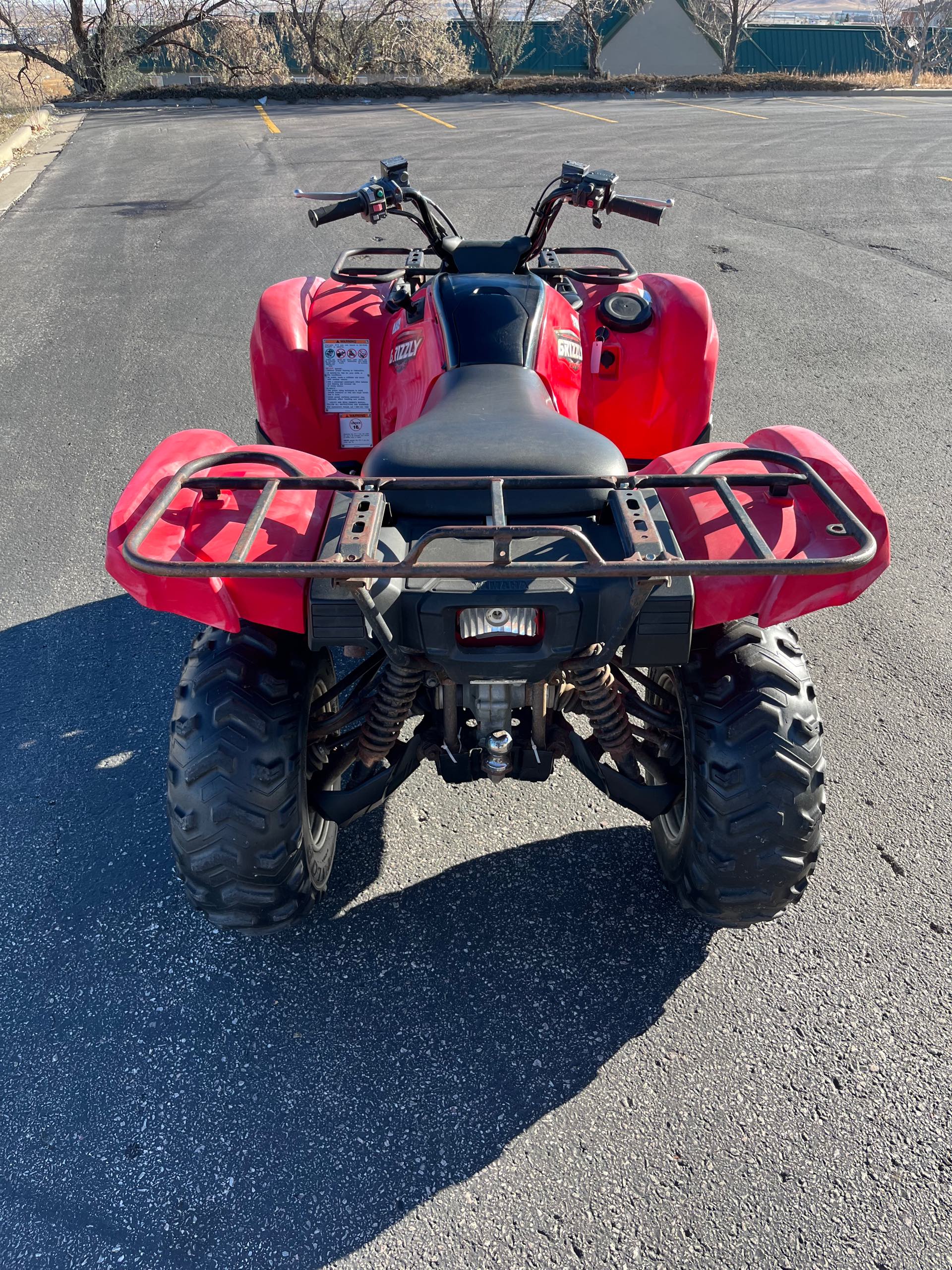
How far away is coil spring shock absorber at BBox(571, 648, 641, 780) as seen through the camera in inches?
82.0

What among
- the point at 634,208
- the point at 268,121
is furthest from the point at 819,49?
the point at 634,208

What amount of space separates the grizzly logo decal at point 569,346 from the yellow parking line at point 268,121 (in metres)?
14.3

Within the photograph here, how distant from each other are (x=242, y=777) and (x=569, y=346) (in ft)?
5.70

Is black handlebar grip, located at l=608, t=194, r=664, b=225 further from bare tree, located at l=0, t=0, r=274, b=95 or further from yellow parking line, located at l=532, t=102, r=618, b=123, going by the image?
bare tree, located at l=0, t=0, r=274, b=95

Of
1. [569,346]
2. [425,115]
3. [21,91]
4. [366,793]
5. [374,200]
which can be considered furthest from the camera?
[21,91]

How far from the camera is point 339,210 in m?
3.42

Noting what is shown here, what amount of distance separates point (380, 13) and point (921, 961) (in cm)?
2583

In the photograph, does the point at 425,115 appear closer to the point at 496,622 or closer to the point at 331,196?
the point at 331,196

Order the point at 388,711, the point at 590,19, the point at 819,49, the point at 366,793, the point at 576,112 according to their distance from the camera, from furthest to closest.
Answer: the point at 819,49, the point at 590,19, the point at 576,112, the point at 366,793, the point at 388,711

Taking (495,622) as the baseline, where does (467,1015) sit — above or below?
below

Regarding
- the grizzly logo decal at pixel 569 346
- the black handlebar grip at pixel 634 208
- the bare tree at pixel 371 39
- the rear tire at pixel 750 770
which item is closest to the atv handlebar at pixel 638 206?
the black handlebar grip at pixel 634 208

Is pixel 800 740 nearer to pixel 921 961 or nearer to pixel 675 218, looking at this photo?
Answer: pixel 921 961

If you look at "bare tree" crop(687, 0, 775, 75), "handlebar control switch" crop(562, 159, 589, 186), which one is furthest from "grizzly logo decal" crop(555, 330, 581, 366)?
"bare tree" crop(687, 0, 775, 75)

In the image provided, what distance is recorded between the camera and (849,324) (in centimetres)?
712
